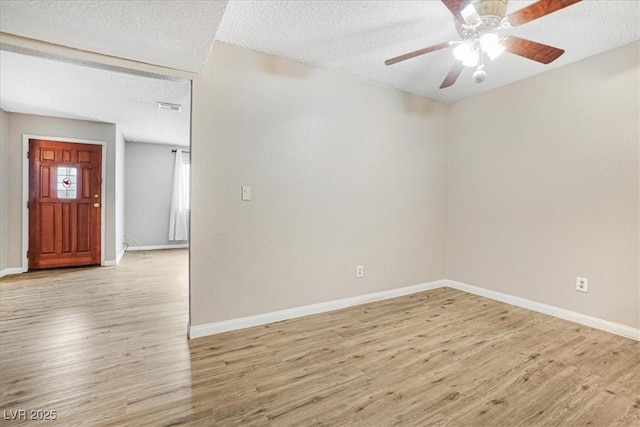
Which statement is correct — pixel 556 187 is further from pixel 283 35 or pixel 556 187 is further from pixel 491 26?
pixel 283 35

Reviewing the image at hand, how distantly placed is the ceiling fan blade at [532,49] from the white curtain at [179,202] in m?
6.58

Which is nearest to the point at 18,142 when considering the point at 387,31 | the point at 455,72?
the point at 387,31

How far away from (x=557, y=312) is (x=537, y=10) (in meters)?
2.63

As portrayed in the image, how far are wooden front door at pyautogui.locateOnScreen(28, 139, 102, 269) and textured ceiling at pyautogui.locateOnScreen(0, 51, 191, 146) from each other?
2.03 feet

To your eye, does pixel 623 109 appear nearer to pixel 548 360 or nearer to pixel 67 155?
pixel 548 360

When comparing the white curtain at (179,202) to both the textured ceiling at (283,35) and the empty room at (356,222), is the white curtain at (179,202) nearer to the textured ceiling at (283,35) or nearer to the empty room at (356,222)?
the empty room at (356,222)

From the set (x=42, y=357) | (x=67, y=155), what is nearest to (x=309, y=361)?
(x=42, y=357)

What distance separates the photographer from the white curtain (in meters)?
6.75

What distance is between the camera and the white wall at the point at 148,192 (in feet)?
21.1

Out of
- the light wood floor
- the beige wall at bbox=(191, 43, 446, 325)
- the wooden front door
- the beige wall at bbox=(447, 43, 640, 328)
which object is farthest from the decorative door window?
the beige wall at bbox=(447, 43, 640, 328)

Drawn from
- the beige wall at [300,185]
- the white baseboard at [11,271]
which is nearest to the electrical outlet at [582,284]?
the beige wall at [300,185]

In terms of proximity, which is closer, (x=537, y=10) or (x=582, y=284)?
(x=537, y=10)

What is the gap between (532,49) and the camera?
1.83m

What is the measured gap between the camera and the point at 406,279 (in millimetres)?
3484
